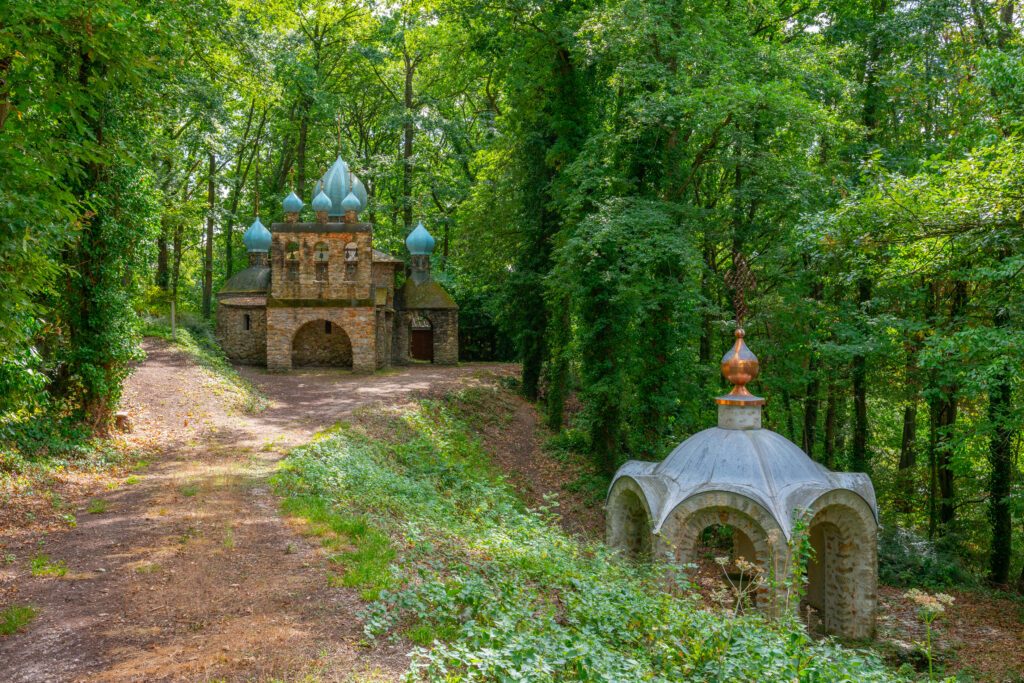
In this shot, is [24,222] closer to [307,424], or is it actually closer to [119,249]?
[119,249]

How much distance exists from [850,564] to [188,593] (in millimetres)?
9104

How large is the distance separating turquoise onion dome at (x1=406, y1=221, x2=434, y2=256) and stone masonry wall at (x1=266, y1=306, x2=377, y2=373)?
6.32 metres

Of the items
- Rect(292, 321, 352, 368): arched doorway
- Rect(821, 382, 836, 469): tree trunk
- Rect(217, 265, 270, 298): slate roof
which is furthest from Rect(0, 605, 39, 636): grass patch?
Rect(217, 265, 270, 298): slate roof

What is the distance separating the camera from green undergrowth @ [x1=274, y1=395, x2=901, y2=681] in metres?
5.46

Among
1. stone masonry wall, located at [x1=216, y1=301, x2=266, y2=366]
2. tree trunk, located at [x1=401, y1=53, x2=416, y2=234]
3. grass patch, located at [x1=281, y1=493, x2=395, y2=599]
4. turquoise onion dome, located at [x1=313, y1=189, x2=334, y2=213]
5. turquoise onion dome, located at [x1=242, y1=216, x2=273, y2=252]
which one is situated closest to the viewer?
grass patch, located at [x1=281, y1=493, x2=395, y2=599]

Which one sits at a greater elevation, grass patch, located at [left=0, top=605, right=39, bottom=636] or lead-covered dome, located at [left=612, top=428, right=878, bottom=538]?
lead-covered dome, located at [left=612, top=428, right=878, bottom=538]

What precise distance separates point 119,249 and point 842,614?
13.3m

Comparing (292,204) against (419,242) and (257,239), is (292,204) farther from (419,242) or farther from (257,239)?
(419,242)

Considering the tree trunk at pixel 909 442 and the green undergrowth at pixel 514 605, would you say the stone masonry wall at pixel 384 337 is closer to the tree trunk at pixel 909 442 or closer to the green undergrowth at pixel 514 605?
the green undergrowth at pixel 514 605

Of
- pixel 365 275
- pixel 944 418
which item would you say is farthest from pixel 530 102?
pixel 944 418

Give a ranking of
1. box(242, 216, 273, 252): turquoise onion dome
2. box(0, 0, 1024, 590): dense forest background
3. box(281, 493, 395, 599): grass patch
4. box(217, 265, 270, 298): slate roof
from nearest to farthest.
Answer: box(281, 493, 395, 599): grass patch < box(0, 0, 1024, 590): dense forest background < box(217, 265, 270, 298): slate roof < box(242, 216, 273, 252): turquoise onion dome

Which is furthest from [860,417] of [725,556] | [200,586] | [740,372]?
[200,586]

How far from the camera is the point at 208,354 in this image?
23.6 metres

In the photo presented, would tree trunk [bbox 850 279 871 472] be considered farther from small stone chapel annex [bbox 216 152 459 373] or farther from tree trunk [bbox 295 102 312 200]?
tree trunk [bbox 295 102 312 200]
